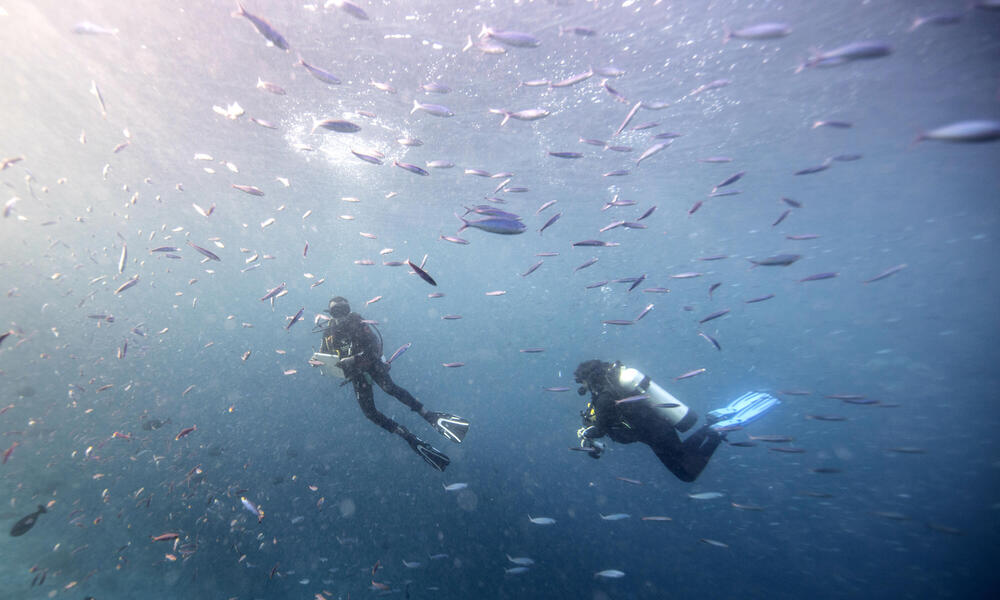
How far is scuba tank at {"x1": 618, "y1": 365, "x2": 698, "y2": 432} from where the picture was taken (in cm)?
629

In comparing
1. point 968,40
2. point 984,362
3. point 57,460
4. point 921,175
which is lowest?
point 984,362

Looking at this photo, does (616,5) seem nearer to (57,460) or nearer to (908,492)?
(57,460)

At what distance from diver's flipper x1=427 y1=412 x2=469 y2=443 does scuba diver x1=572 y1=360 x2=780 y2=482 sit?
2431 mm

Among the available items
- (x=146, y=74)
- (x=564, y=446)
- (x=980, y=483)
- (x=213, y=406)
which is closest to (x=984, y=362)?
(x=980, y=483)

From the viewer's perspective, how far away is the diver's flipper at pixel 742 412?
694 cm

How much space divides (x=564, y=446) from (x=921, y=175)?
2329 centimetres

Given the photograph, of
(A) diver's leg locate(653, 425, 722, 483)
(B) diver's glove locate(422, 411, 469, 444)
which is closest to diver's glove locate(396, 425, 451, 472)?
(B) diver's glove locate(422, 411, 469, 444)

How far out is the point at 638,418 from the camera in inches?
254

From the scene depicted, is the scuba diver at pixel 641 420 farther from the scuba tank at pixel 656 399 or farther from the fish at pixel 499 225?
the fish at pixel 499 225

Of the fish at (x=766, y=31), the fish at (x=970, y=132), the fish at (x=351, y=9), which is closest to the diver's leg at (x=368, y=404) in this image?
the fish at (x=351, y=9)

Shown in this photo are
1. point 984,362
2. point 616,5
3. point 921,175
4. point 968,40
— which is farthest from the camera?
point 984,362

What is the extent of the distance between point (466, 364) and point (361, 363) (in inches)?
384

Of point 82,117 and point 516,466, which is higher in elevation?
point 82,117

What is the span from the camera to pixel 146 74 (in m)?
13.1
